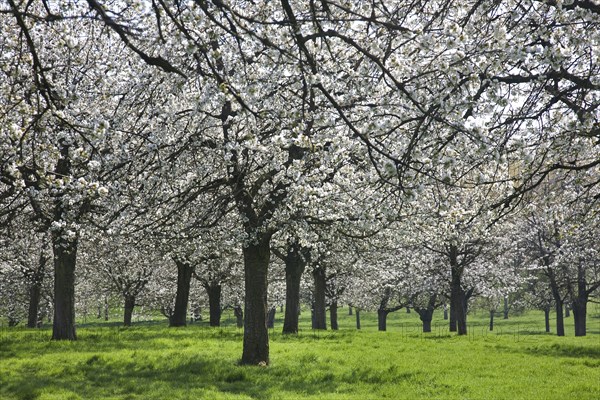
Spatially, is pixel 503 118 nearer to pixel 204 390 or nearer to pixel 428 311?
pixel 204 390

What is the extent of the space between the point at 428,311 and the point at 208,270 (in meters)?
24.0

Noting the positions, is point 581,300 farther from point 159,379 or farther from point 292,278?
point 159,379

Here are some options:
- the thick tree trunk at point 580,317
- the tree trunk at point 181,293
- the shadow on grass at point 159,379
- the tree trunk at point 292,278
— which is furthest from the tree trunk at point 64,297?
the thick tree trunk at point 580,317

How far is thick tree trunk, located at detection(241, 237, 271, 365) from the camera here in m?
14.3

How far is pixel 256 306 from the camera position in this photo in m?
14.3

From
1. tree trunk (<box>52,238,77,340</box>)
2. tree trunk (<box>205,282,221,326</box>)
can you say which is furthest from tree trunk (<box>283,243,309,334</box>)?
tree trunk (<box>205,282,221,326</box>)

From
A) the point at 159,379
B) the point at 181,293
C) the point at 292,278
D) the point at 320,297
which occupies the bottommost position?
the point at 159,379

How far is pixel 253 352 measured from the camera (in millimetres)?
14336

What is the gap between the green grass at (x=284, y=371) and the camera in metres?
11.3

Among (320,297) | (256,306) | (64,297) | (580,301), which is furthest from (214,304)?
(580,301)

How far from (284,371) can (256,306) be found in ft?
6.18

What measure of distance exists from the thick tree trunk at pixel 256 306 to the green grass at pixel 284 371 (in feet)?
1.79

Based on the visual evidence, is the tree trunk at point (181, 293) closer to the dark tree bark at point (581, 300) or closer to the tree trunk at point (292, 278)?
the tree trunk at point (292, 278)

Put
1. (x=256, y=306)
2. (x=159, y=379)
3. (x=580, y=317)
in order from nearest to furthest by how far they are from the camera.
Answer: (x=159, y=379) < (x=256, y=306) < (x=580, y=317)
